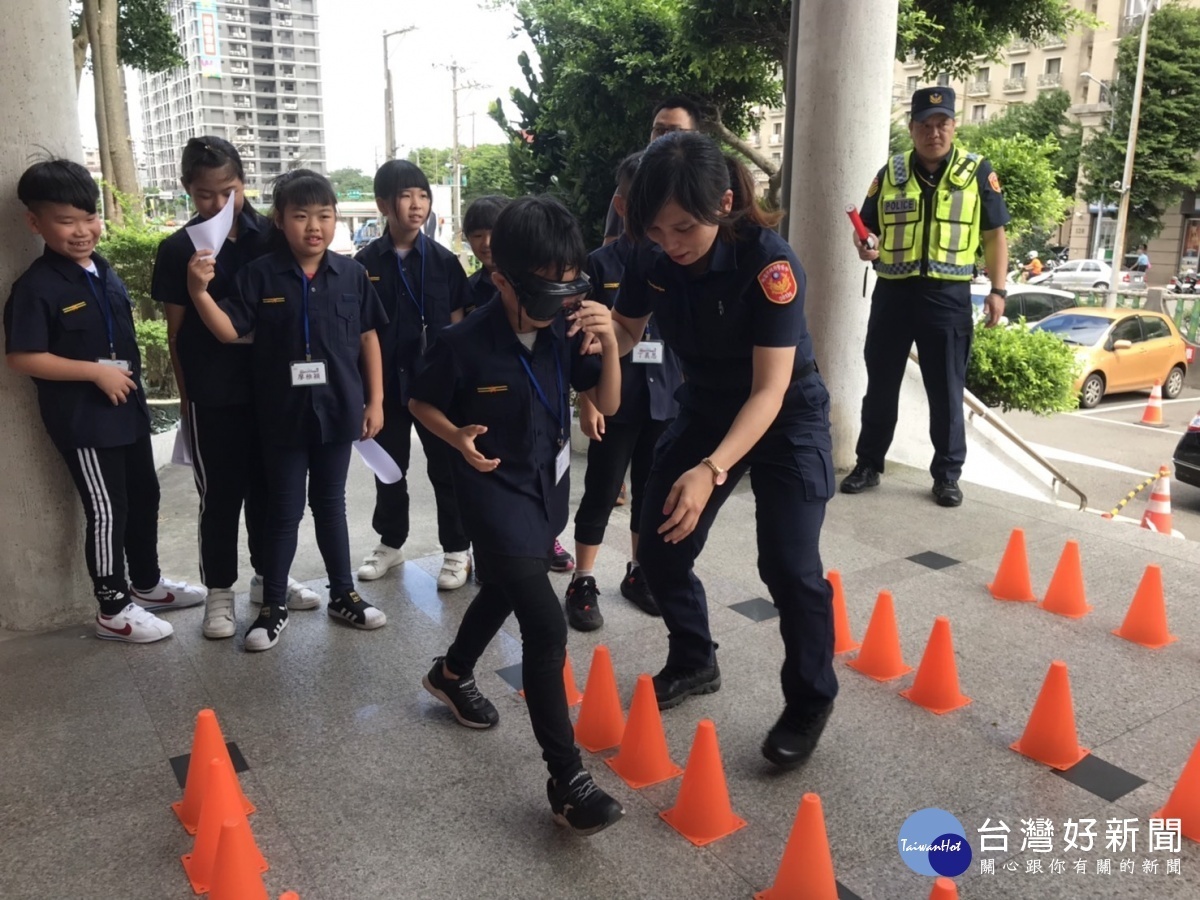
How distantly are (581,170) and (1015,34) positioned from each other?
499 cm

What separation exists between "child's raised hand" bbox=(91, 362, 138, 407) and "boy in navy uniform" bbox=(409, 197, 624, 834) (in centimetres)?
151

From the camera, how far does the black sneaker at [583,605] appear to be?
12.8 feet

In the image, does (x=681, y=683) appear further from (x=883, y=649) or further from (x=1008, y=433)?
(x=1008, y=433)

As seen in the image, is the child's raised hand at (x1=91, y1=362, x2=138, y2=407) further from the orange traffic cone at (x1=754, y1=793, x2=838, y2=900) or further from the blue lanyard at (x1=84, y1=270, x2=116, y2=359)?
the orange traffic cone at (x1=754, y1=793, x2=838, y2=900)

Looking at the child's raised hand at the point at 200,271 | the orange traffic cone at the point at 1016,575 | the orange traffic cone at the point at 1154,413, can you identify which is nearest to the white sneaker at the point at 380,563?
the child's raised hand at the point at 200,271

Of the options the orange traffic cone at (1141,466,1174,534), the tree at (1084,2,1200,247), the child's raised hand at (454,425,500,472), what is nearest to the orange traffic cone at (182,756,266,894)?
the child's raised hand at (454,425,500,472)

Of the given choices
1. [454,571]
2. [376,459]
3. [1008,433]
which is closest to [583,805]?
[376,459]

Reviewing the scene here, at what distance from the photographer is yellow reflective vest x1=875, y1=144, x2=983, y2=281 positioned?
17.0ft

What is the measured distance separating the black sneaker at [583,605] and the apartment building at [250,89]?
7692 centimetres

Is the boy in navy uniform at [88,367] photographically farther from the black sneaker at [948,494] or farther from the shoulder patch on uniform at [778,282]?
the black sneaker at [948,494]

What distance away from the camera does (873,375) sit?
18.7ft

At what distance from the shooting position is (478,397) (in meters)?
2.65

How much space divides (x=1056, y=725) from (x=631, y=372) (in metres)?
1.97

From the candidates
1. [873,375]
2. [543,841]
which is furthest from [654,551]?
[873,375]
